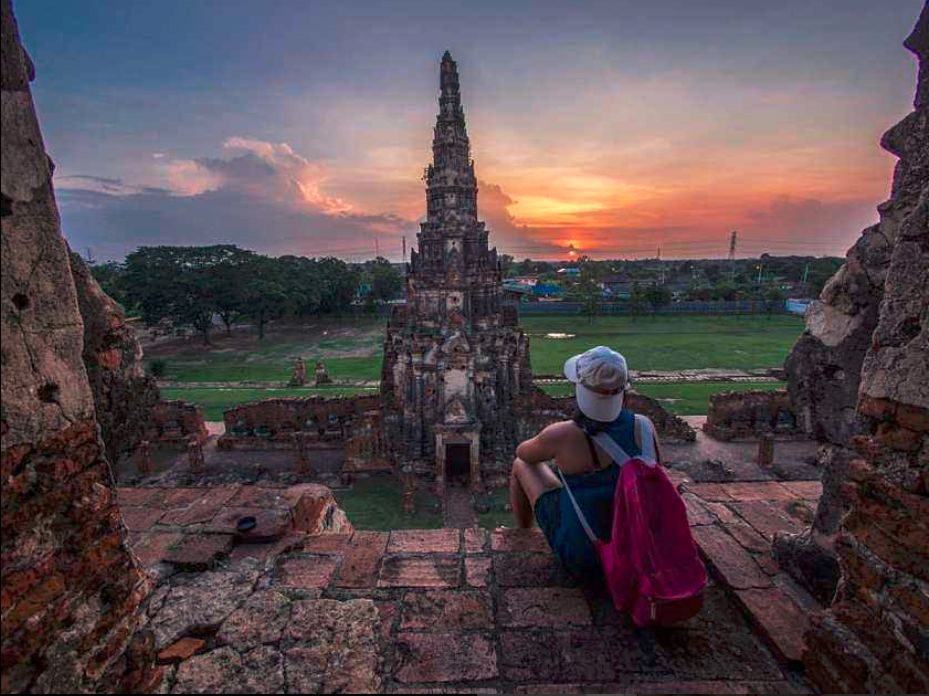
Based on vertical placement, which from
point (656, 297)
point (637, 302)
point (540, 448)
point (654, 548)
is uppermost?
point (540, 448)

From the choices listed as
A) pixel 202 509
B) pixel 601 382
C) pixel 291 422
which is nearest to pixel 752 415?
pixel 291 422

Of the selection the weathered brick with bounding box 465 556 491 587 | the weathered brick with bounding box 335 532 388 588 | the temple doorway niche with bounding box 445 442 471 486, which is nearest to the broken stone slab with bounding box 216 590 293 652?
the weathered brick with bounding box 335 532 388 588

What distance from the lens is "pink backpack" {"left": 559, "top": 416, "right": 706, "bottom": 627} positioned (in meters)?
2.57

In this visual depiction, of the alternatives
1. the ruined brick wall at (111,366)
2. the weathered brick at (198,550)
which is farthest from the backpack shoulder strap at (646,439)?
the ruined brick wall at (111,366)

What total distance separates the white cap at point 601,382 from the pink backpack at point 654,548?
350 millimetres

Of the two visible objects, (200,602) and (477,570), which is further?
(477,570)

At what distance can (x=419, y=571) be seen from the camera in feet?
11.9

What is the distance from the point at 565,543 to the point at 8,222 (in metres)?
3.21

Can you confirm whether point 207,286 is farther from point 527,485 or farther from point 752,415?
point 527,485

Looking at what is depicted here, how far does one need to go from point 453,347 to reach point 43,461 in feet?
45.2

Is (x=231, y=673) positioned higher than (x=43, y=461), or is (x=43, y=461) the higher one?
(x=43, y=461)

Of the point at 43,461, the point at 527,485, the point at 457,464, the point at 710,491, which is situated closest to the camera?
the point at 43,461

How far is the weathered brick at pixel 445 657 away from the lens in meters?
2.68

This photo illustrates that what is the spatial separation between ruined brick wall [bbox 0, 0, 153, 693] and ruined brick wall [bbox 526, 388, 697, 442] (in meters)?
15.6
